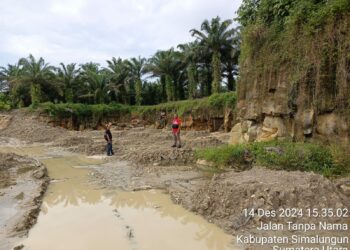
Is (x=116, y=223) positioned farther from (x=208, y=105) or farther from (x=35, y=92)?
(x=35, y=92)

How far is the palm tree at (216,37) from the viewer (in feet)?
105

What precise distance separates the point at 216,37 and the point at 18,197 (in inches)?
1040

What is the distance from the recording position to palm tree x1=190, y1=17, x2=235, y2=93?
31969 millimetres

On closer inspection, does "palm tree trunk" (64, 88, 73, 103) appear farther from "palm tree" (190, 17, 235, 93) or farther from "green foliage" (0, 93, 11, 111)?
"palm tree" (190, 17, 235, 93)

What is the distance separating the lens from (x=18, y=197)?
888 centimetres

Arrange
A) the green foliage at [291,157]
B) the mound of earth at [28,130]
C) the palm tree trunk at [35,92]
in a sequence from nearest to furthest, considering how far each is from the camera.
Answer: the green foliage at [291,157] → the mound of earth at [28,130] → the palm tree trunk at [35,92]

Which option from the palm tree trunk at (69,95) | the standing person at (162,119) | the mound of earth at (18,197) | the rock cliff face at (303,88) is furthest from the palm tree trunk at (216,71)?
the mound of earth at (18,197)

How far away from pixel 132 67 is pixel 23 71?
1231 cm

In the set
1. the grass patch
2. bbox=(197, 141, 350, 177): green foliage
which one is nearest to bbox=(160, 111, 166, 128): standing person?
the grass patch

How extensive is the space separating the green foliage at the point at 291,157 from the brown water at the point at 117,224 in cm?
350

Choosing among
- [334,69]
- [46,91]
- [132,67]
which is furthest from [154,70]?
[334,69]

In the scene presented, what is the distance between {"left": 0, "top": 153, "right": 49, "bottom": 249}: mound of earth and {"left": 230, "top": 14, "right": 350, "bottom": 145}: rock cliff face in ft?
27.6

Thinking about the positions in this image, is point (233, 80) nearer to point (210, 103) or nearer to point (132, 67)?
point (210, 103)

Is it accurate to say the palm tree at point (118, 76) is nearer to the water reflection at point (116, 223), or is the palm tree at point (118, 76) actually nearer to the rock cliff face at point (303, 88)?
the rock cliff face at point (303, 88)
